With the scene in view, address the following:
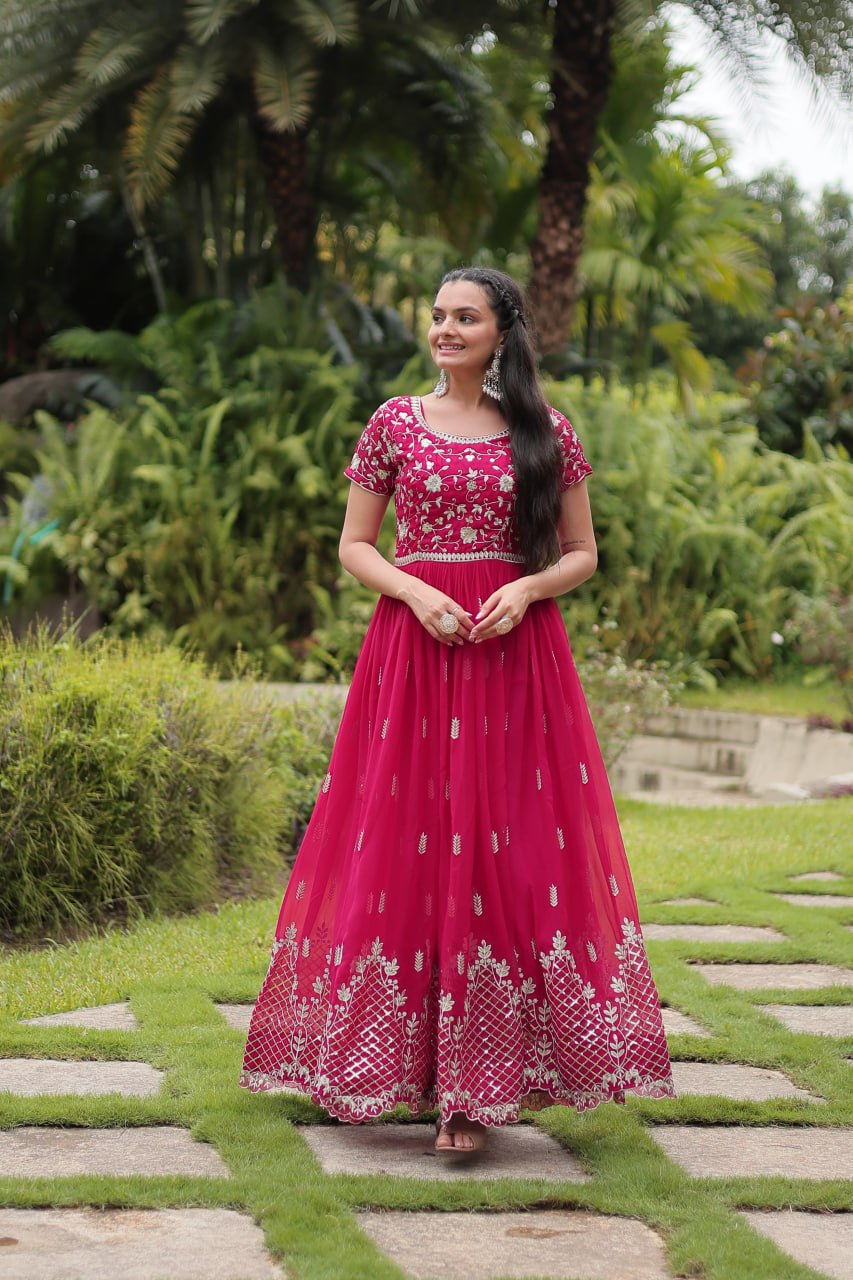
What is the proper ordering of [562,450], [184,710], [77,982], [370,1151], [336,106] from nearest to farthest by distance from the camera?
[370,1151], [562,450], [77,982], [184,710], [336,106]

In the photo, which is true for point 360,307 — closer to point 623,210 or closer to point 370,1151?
point 623,210

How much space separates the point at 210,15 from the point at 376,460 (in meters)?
8.48

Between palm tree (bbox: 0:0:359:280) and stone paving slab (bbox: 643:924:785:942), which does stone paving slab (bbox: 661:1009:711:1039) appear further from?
palm tree (bbox: 0:0:359:280)

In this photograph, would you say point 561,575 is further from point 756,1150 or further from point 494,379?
point 756,1150

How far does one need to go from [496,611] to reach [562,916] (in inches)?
27.3

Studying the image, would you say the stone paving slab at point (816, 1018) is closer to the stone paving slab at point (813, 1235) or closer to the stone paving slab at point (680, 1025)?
the stone paving slab at point (680, 1025)

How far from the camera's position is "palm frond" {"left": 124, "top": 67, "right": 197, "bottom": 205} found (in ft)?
37.0

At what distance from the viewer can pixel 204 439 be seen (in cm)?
1155

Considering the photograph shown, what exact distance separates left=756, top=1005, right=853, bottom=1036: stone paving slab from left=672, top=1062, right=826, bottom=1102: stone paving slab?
0.34 meters

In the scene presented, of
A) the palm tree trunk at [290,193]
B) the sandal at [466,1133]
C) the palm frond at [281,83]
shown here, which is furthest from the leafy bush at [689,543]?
the sandal at [466,1133]

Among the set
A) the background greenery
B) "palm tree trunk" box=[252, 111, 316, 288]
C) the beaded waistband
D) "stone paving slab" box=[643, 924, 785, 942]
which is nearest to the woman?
the beaded waistband

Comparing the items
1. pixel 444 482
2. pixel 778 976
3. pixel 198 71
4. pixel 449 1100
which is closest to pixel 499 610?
pixel 444 482

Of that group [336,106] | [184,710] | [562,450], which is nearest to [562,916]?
[562,450]

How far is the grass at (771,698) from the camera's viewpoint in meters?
10.8
